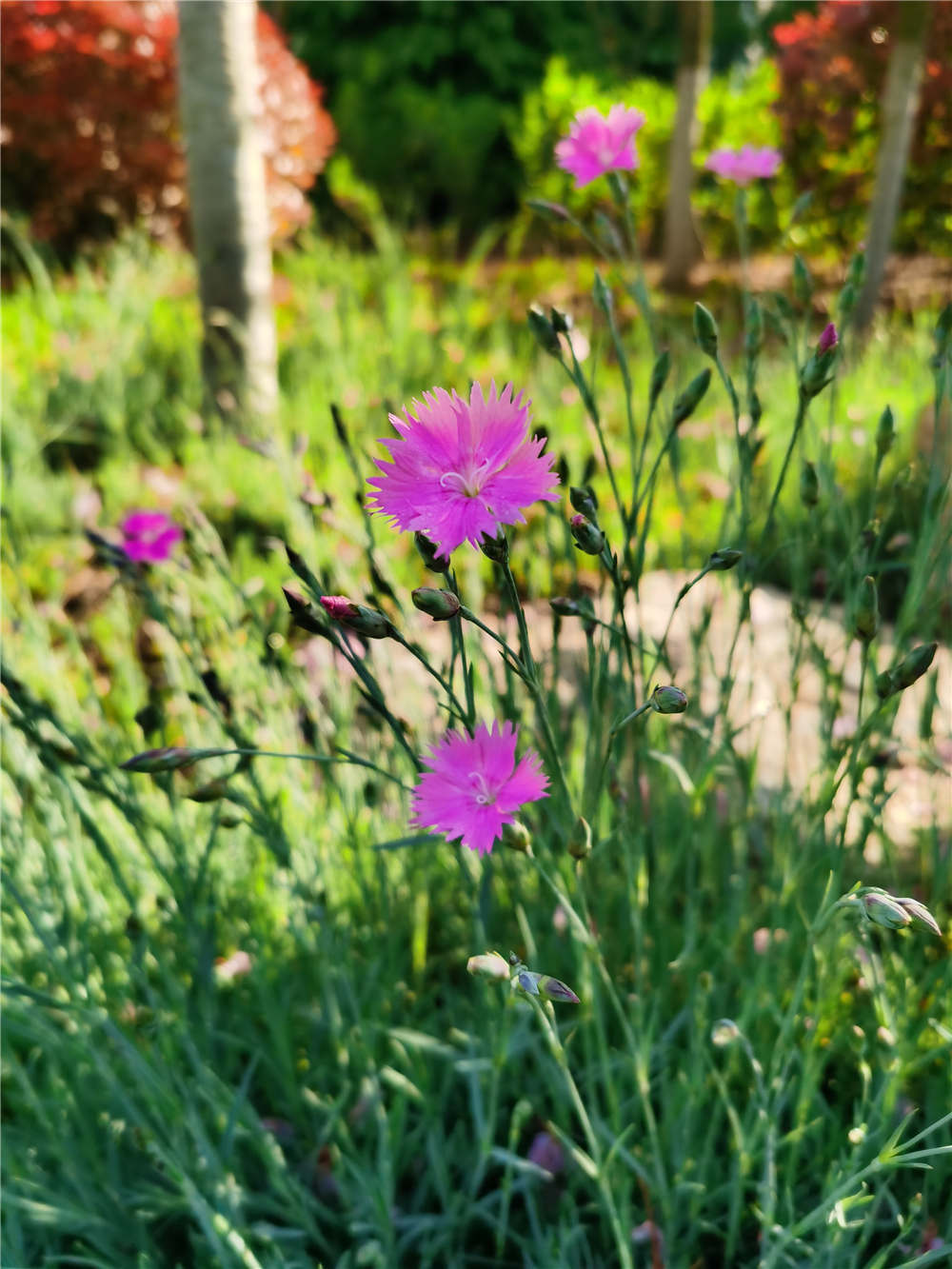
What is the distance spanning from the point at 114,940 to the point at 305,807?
32cm

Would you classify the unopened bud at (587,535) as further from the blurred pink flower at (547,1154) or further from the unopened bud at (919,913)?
the blurred pink flower at (547,1154)

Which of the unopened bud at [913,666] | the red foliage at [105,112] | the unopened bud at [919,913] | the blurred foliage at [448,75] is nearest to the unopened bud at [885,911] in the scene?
the unopened bud at [919,913]

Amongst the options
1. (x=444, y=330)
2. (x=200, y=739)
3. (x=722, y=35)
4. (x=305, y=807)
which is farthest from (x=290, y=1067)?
(x=722, y=35)

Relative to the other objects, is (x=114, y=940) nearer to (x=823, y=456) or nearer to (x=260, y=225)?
(x=823, y=456)

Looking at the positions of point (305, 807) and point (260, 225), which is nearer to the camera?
point (305, 807)

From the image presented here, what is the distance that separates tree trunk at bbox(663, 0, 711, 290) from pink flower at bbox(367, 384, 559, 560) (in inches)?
243

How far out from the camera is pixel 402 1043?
125 cm

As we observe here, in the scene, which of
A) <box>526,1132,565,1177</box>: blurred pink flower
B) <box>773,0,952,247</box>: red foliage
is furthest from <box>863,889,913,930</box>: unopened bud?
<box>773,0,952,247</box>: red foliage

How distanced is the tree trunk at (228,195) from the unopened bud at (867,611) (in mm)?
2351

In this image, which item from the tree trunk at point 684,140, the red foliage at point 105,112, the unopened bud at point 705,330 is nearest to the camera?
the unopened bud at point 705,330

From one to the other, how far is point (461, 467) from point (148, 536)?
28.8 inches

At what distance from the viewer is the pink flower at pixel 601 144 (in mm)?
1086

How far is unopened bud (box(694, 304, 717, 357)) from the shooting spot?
896 mm

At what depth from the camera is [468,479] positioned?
685 millimetres
